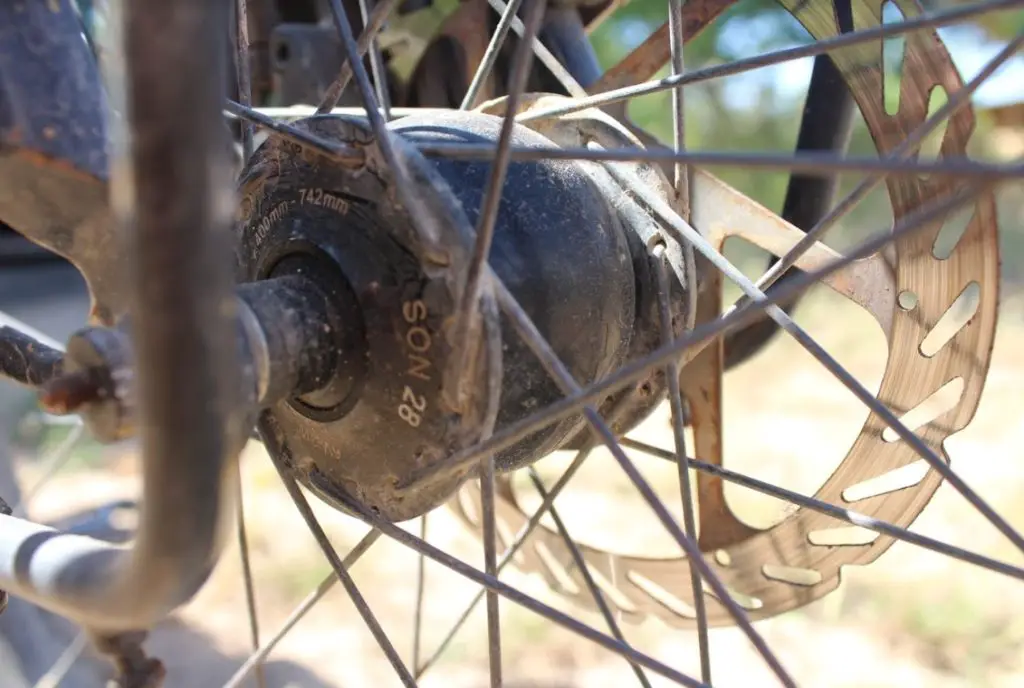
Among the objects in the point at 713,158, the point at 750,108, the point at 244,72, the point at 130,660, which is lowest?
the point at 130,660

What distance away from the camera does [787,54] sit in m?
0.57

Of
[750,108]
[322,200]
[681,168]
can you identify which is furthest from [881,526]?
[750,108]

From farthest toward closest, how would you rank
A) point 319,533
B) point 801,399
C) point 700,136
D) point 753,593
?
point 700,136 → point 801,399 → point 753,593 → point 319,533

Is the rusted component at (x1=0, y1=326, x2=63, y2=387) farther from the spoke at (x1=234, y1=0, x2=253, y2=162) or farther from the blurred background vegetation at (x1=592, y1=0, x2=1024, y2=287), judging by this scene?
the blurred background vegetation at (x1=592, y1=0, x2=1024, y2=287)

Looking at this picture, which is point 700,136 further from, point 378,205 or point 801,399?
point 378,205

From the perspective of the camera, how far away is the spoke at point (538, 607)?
479 millimetres

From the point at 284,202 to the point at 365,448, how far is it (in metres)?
0.15

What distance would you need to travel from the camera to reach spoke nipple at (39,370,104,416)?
39cm

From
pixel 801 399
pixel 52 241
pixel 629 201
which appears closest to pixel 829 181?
pixel 629 201

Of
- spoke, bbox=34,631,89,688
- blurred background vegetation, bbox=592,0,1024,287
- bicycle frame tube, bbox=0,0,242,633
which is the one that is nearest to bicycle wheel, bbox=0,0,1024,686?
bicycle frame tube, bbox=0,0,242,633

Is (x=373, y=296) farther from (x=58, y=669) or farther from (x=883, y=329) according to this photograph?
(x=58, y=669)

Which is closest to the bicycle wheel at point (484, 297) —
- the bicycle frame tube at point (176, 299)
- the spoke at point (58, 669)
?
the bicycle frame tube at point (176, 299)

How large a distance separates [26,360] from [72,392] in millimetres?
219

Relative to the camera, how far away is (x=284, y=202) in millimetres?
533
